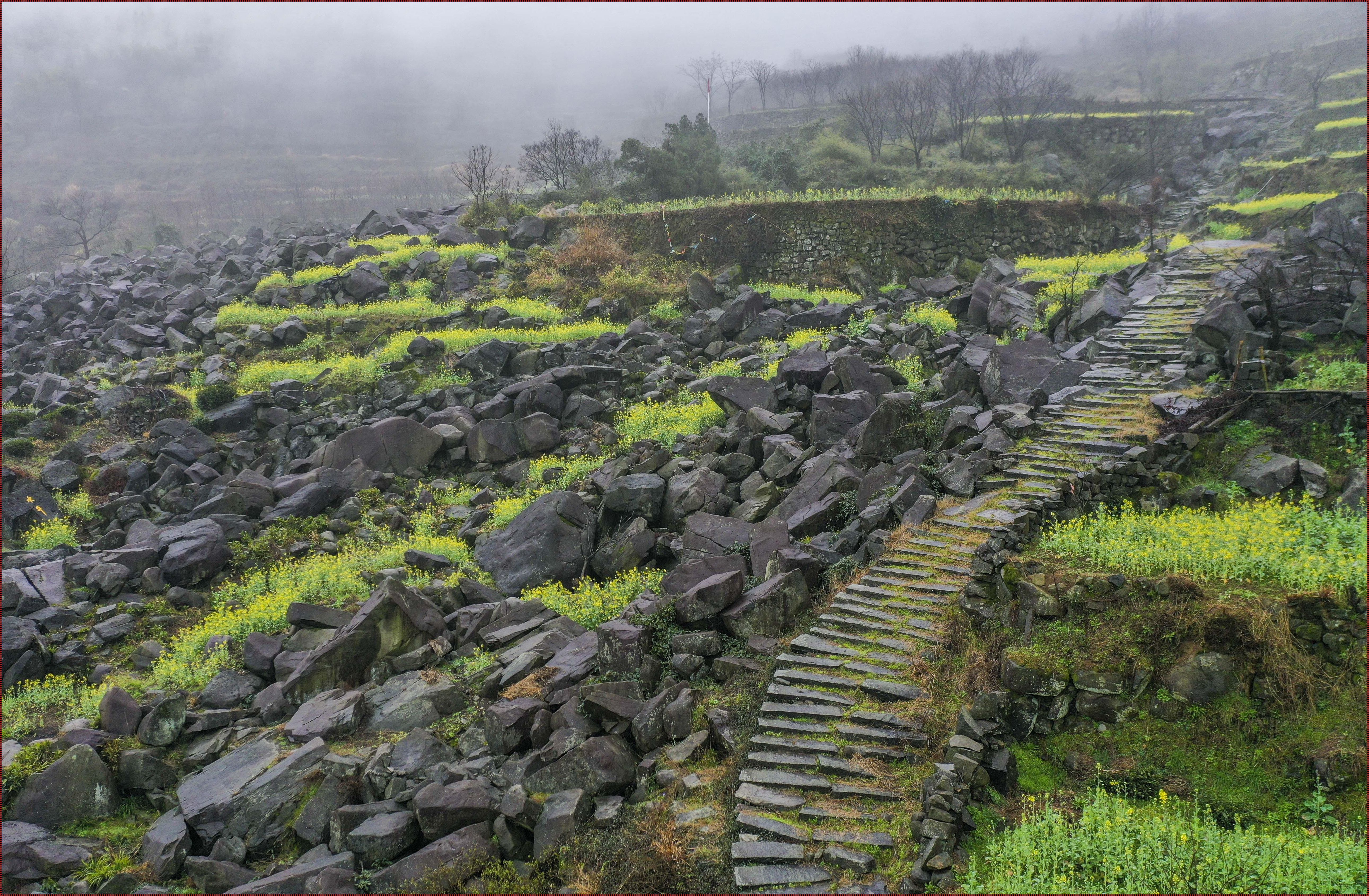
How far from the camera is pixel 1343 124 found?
3766 centimetres

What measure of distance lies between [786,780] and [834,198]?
27785mm

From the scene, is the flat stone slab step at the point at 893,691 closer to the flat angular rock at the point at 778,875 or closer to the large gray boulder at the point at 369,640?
the flat angular rock at the point at 778,875

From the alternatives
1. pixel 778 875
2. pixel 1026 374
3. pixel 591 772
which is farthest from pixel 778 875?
pixel 1026 374

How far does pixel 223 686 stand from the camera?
40.1 feet

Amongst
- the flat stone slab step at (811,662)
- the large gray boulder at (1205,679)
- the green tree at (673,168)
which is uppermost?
the green tree at (673,168)

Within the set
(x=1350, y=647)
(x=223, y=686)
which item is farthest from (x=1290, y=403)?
(x=223, y=686)

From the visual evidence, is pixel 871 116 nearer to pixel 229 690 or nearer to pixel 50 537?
pixel 50 537

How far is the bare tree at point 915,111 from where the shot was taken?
4806cm

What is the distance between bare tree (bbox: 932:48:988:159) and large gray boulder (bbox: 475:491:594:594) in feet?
137

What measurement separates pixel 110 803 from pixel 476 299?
839 inches

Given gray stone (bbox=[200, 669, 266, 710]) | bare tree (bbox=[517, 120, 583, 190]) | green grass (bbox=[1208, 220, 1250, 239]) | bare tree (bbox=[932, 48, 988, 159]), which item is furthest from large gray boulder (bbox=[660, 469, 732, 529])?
bare tree (bbox=[932, 48, 988, 159])

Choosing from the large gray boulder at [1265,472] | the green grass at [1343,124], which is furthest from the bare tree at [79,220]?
the green grass at [1343,124]

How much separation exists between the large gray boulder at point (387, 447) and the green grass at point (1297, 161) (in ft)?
111

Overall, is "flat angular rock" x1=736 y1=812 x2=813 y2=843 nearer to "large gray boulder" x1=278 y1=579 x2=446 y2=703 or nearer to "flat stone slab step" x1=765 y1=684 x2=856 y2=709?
"flat stone slab step" x1=765 y1=684 x2=856 y2=709
